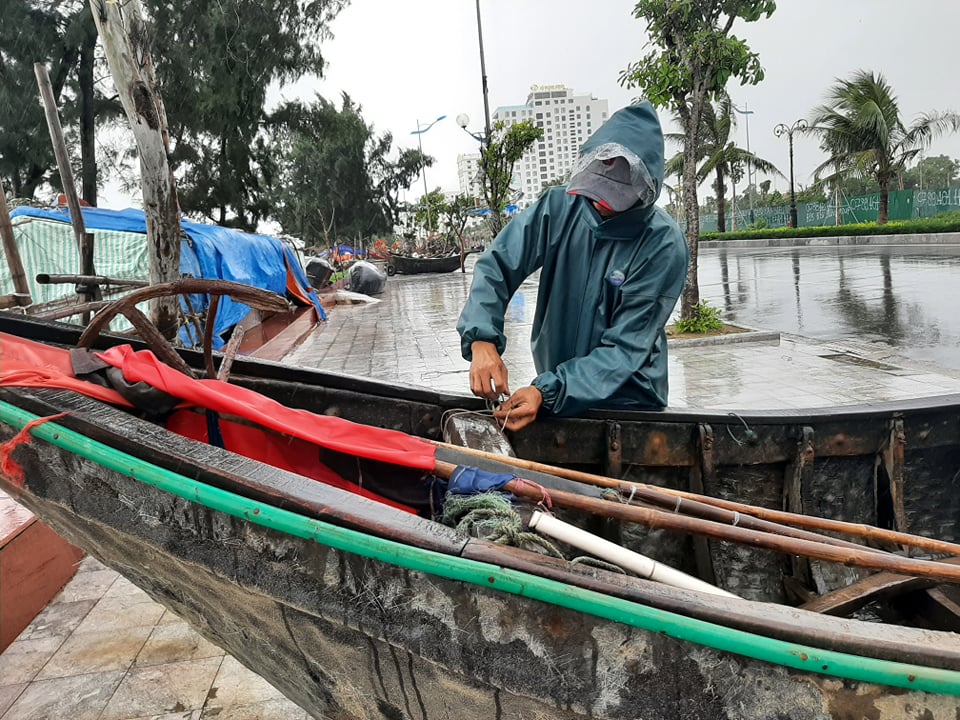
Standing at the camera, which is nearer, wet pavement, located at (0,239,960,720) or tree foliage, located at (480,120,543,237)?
wet pavement, located at (0,239,960,720)

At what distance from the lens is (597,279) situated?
244 cm

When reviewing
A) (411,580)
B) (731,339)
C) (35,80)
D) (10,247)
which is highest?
(35,80)

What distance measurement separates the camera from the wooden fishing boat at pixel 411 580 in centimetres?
113

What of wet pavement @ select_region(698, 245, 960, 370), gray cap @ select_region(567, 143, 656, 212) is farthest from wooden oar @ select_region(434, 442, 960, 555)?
wet pavement @ select_region(698, 245, 960, 370)

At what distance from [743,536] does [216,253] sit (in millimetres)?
9394

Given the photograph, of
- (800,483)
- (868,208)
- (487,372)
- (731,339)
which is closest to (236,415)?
(487,372)

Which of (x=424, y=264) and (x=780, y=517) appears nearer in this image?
(x=780, y=517)

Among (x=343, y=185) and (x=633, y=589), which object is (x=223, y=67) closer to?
(x=633, y=589)

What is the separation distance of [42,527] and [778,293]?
42.8 feet

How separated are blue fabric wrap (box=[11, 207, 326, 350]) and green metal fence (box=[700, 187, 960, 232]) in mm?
27377

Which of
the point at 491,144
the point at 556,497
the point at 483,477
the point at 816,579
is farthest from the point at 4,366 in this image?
the point at 491,144

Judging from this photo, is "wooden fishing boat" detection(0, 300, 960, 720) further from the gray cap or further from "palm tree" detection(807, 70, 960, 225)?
"palm tree" detection(807, 70, 960, 225)

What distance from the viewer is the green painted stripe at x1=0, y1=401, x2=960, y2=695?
3.62ft

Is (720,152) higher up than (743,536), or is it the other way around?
(720,152)
